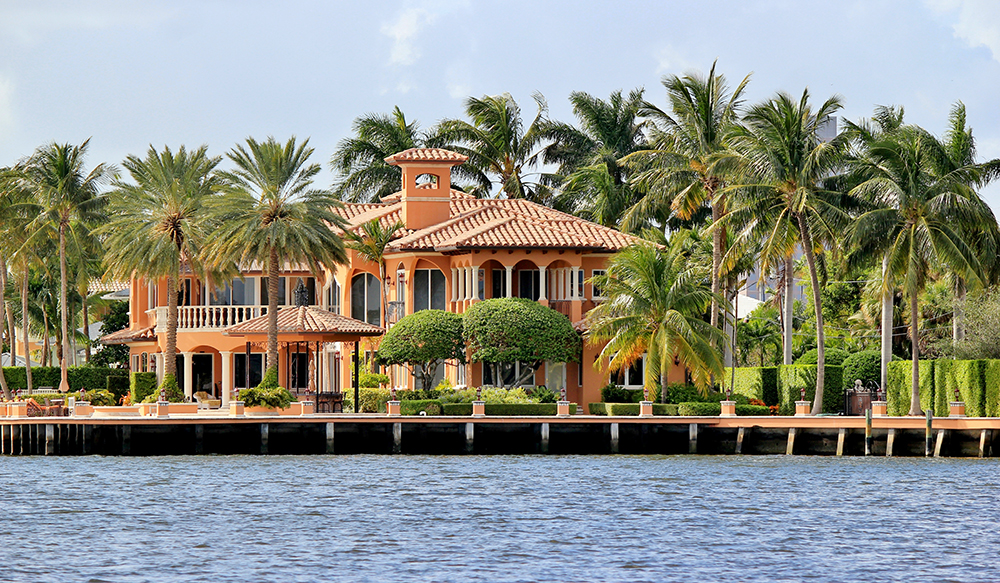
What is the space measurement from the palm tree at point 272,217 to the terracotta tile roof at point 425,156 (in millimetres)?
9026

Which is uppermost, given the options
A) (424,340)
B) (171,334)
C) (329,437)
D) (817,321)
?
(817,321)

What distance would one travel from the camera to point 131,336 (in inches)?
2808

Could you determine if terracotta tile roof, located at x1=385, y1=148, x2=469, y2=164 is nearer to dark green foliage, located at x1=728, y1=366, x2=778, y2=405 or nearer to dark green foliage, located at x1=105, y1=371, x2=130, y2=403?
dark green foliage, located at x1=728, y1=366, x2=778, y2=405

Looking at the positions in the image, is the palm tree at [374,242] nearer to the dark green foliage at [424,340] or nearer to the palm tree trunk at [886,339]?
the dark green foliage at [424,340]

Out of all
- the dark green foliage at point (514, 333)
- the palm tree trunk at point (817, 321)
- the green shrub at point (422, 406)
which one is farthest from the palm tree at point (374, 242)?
the palm tree trunk at point (817, 321)

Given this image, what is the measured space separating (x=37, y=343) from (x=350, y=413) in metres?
58.4

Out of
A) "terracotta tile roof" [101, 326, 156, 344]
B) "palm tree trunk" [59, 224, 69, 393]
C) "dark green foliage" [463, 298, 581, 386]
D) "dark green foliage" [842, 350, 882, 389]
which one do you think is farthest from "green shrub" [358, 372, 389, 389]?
"dark green foliage" [842, 350, 882, 389]

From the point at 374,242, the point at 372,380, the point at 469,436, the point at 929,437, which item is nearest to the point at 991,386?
the point at 929,437

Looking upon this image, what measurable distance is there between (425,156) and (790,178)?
18.6 metres

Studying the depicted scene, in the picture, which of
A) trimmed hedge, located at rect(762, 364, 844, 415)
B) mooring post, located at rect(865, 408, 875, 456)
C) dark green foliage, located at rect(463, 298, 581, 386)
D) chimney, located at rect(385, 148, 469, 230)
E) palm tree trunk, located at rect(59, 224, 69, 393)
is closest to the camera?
mooring post, located at rect(865, 408, 875, 456)

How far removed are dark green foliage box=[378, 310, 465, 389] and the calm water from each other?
8433 millimetres

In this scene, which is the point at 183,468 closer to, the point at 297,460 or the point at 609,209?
the point at 297,460

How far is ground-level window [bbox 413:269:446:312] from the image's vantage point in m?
67.2

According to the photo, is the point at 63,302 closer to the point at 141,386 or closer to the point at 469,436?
the point at 141,386
